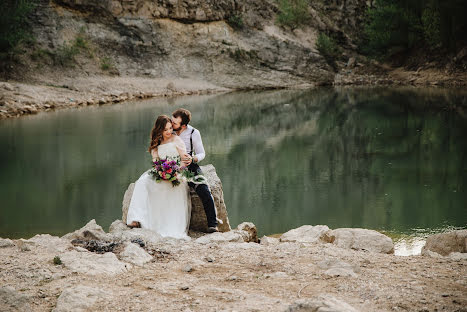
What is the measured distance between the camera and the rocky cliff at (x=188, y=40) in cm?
4125

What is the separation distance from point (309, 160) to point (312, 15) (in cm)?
3952

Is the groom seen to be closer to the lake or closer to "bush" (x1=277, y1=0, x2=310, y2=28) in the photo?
the lake

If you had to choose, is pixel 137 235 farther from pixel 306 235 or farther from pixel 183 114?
pixel 306 235

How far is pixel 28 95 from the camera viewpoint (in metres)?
29.5

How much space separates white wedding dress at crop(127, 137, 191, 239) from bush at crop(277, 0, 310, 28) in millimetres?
45201

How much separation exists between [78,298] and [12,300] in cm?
58

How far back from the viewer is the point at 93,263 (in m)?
5.91

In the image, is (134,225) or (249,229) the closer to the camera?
(134,225)

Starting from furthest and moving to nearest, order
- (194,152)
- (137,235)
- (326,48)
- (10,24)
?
(326,48), (10,24), (194,152), (137,235)

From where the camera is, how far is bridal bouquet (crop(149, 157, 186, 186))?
820cm

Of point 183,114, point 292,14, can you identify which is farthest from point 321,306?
point 292,14

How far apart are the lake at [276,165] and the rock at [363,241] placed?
1686 millimetres

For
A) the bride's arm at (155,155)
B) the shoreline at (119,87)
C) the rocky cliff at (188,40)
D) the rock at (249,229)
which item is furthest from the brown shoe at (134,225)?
the rocky cliff at (188,40)

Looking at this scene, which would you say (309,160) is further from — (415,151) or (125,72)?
(125,72)
